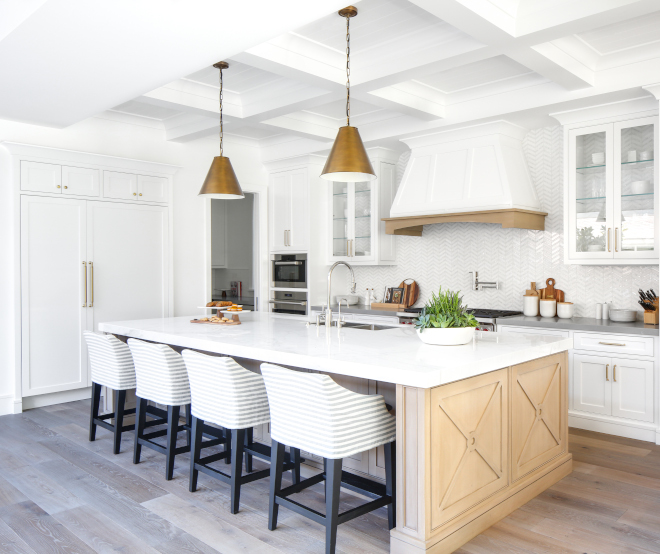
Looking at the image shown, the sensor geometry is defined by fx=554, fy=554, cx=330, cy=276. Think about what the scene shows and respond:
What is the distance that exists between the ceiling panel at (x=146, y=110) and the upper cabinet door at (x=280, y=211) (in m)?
1.53

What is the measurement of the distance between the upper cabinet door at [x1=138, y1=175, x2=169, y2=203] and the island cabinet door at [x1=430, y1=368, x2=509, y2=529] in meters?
4.18

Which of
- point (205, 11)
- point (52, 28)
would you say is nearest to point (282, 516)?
point (205, 11)

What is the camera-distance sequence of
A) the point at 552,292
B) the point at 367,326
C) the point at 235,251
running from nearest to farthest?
the point at 367,326
the point at 552,292
the point at 235,251

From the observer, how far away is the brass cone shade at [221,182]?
4012 millimetres

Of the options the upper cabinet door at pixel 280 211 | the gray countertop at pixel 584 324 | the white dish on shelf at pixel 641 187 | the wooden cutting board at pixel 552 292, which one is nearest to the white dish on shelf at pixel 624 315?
the gray countertop at pixel 584 324

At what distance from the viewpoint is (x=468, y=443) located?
8.41 ft

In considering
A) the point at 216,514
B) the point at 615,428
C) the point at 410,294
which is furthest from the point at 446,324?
the point at 410,294

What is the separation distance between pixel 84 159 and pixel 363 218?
9.45ft

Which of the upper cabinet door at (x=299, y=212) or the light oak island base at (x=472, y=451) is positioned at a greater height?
the upper cabinet door at (x=299, y=212)

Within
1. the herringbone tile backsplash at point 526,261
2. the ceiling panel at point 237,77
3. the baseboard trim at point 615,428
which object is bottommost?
the baseboard trim at point 615,428

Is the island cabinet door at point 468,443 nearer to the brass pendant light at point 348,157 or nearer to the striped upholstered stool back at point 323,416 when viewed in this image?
the striped upholstered stool back at point 323,416

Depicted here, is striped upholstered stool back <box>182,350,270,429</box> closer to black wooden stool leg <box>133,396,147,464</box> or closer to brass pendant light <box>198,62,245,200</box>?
black wooden stool leg <box>133,396,147,464</box>

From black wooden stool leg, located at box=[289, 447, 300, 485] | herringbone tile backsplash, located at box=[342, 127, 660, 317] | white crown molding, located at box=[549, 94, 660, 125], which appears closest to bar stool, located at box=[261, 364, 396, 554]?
black wooden stool leg, located at box=[289, 447, 300, 485]

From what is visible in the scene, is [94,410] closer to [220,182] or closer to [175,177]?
[220,182]
